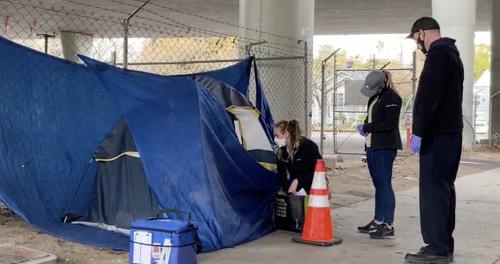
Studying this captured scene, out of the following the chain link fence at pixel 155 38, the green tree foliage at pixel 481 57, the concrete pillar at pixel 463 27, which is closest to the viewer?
the chain link fence at pixel 155 38

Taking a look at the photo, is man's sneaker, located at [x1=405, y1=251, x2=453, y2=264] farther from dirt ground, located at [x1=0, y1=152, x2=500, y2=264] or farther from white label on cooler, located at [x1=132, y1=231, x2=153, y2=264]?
dirt ground, located at [x1=0, y1=152, x2=500, y2=264]

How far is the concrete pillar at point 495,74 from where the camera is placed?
77.3 feet

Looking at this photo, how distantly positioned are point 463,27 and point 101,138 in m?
17.2

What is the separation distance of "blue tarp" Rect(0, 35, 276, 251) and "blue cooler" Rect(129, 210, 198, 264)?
75 centimetres

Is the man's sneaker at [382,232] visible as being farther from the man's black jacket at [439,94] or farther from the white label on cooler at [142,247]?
the white label on cooler at [142,247]

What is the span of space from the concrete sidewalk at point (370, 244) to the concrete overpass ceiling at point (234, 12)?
15.7 metres

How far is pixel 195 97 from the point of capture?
6148 millimetres

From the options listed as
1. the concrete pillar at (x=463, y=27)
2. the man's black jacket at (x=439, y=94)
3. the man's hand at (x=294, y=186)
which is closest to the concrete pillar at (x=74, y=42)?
the concrete pillar at (x=463, y=27)

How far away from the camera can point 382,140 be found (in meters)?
6.41

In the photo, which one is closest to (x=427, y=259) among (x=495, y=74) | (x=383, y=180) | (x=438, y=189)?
(x=438, y=189)

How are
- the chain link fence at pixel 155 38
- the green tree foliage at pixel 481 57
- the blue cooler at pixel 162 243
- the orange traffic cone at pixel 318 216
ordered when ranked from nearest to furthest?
the blue cooler at pixel 162 243
the orange traffic cone at pixel 318 216
the chain link fence at pixel 155 38
the green tree foliage at pixel 481 57

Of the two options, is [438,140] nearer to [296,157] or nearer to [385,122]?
[385,122]

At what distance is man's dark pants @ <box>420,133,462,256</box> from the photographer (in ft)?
17.6

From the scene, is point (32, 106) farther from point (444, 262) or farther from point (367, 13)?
point (367, 13)
